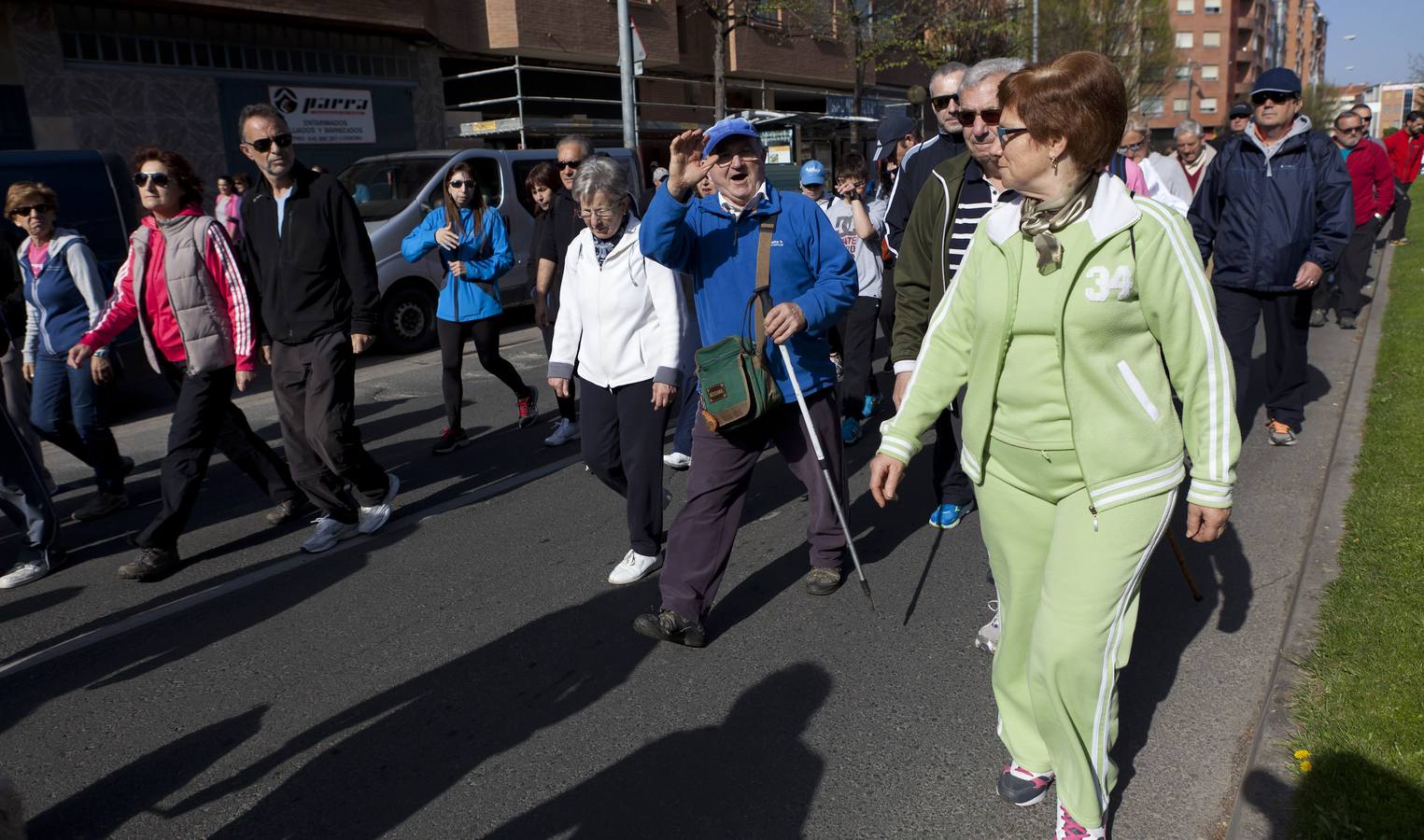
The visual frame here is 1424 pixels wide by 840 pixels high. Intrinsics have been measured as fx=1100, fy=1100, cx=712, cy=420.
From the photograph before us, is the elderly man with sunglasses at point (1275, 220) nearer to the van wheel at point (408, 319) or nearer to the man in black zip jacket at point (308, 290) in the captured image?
the man in black zip jacket at point (308, 290)

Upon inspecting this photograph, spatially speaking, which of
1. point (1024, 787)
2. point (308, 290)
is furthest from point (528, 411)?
point (1024, 787)

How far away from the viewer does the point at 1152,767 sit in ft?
10.4

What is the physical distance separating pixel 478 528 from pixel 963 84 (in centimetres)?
331

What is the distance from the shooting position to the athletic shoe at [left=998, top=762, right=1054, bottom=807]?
2998 mm

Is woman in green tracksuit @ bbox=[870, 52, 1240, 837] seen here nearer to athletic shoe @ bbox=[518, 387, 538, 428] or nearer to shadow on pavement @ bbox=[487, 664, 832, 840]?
shadow on pavement @ bbox=[487, 664, 832, 840]

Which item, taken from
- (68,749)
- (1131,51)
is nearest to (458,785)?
(68,749)

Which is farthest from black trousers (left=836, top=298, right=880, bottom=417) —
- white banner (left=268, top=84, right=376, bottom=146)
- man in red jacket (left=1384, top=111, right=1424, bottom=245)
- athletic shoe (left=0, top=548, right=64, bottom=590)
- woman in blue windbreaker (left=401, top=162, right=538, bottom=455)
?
white banner (left=268, top=84, right=376, bottom=146)

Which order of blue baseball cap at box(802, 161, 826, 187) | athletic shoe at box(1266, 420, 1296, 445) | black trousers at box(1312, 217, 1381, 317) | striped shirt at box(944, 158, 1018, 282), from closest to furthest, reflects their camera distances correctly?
striped shirt at box(944, 158, 1018, 282), athletic shoe at box(1266, 420, 1296, 445), blue baseball cap at box(802, 161, 826, 187), black trousers at box(1312, 217, 1381, 317)

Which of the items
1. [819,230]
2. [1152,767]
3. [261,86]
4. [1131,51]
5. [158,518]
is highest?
[1131,51]

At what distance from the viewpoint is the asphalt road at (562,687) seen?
3105 millimetres

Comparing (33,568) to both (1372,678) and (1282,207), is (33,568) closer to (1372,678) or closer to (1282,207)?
(1372,678)

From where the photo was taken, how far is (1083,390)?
2473mm

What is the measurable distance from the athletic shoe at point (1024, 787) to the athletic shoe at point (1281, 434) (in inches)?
169

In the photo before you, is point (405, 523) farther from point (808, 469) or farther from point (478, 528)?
point (808, 469)
